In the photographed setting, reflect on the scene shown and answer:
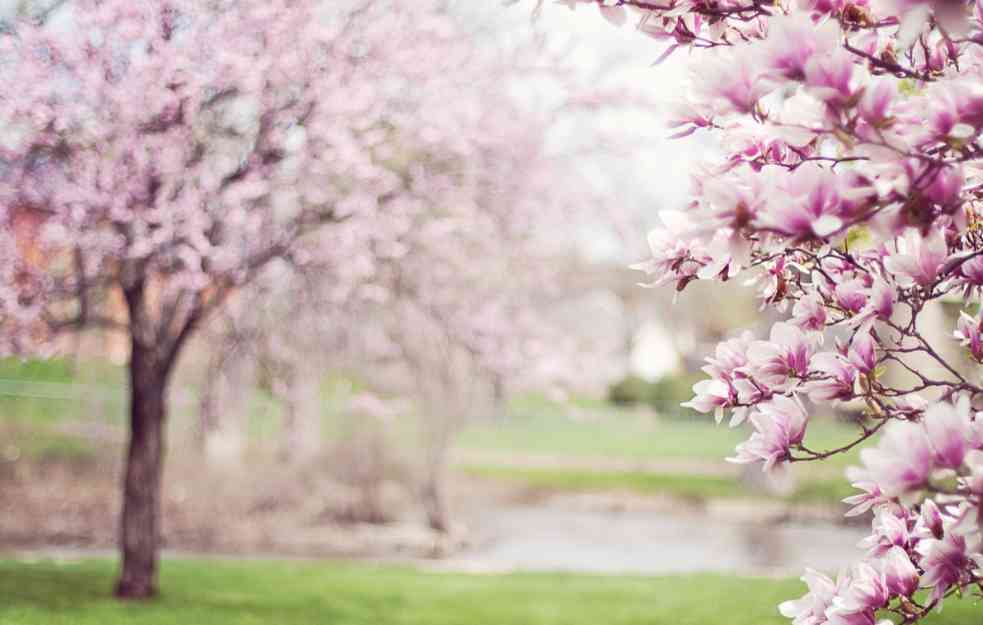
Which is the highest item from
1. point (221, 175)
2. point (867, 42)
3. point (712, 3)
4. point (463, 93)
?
point (463, 93)

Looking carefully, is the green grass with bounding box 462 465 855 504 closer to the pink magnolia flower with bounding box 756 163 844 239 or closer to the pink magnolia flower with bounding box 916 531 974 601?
the pink magnolia flower with bounding box 916 531 974 601

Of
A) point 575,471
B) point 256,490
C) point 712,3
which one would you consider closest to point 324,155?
point 712,3

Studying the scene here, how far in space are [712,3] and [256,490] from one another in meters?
12.6

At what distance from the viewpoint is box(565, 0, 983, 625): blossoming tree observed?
1.75m

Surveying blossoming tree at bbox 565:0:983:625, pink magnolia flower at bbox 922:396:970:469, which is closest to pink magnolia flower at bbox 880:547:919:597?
blossoming tree at bbox 565:0:983:625

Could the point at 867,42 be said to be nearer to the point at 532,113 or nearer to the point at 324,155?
the point at 324,155

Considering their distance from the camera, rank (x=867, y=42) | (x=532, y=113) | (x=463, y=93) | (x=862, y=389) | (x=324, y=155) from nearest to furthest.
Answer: (x=867, y=42)
(x=862, y=389)
(x=324, y=155)
(x=463, y=93)
(x=532, y=113)

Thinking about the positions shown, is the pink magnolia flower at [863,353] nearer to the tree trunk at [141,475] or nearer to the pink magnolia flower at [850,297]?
the pink magnolia flower at [850,297]

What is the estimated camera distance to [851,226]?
1.83m

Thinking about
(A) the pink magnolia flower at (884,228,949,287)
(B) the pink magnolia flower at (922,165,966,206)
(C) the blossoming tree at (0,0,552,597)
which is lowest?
(A) the pink magnolia flower at (884,228,949,287)

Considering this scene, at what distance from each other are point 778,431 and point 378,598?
588cm

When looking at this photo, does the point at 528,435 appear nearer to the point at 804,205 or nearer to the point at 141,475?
the point at 141,475

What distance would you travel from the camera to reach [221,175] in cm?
663

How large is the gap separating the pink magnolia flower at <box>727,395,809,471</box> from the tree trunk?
5.36 meters
